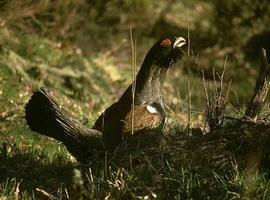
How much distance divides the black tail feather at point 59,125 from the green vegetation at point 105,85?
0.18 meters

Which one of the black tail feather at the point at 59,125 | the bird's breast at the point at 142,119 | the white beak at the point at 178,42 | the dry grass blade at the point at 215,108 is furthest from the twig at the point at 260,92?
the black tail feather at the point at 59,125

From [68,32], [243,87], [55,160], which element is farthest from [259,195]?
[243,87]

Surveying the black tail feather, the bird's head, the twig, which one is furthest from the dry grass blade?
the black tail feather

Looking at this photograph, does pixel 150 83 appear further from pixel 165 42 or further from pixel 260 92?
pixel 260 92

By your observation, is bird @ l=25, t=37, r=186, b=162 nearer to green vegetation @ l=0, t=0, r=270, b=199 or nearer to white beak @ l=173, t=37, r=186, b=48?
white beak @ l=173, t=37, r=186, b=48

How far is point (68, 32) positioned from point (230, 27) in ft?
15.5

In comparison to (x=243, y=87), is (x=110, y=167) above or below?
above

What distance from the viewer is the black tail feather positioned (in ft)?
20.6

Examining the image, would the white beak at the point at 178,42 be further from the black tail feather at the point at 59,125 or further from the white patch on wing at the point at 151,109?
the black tail feather at the point at 59,125

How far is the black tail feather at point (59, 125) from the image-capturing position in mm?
6293

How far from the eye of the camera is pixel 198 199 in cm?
551

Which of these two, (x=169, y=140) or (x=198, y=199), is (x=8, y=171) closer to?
(x=169, y=140)

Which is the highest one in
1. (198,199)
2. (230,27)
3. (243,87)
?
(198,199)

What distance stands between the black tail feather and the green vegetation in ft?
0.59
